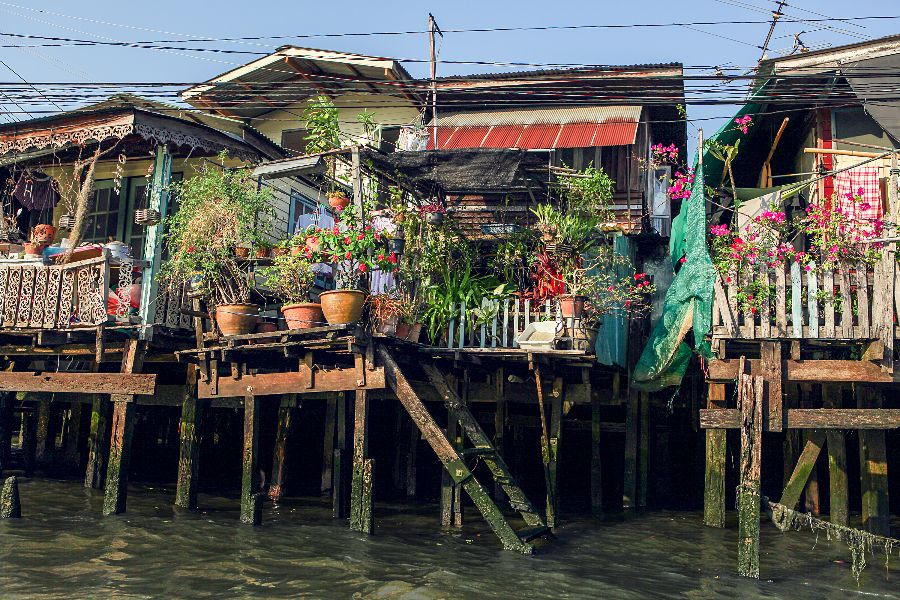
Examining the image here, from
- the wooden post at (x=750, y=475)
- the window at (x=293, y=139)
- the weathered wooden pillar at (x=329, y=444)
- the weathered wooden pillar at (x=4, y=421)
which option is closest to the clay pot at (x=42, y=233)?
the weathered wooden pillar at (x=4, y=421)

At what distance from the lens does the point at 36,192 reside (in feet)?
60.8

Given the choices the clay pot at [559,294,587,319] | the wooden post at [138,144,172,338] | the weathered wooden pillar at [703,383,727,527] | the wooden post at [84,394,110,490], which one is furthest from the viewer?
the wooden post at [84,394,110,490]

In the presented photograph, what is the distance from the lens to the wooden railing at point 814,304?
38.3 feet

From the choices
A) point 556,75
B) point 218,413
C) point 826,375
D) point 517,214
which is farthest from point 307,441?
point 826,375

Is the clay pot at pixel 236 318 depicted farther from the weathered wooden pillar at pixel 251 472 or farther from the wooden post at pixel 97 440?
the wooden post at pixel 97 440

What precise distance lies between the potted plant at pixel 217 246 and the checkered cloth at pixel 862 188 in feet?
32.2

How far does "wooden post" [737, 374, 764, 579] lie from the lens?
11.1 m

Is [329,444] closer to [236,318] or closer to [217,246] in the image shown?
[236,318]

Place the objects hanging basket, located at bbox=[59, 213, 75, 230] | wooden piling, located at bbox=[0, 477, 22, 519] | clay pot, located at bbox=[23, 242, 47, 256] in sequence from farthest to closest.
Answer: hanging basket, located at bbox=[59, 213, 75, 230], clay pot, located at bbox=[23, 242, 47, 256], wooden piling, located at bbox=[0, 477, 22, 519]

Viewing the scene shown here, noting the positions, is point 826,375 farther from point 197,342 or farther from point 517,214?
point 197,342

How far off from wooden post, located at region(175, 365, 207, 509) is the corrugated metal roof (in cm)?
802

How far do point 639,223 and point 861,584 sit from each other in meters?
8.55

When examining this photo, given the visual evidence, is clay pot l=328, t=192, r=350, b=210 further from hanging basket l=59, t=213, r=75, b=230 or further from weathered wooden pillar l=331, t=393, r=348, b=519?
hanging basket l=59, t=213, r=75, b=230

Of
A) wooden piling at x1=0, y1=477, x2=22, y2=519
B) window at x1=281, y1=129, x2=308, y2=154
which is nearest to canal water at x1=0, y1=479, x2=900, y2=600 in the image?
wooden piling at x1=0, y1=477, x2=22, y2=519
